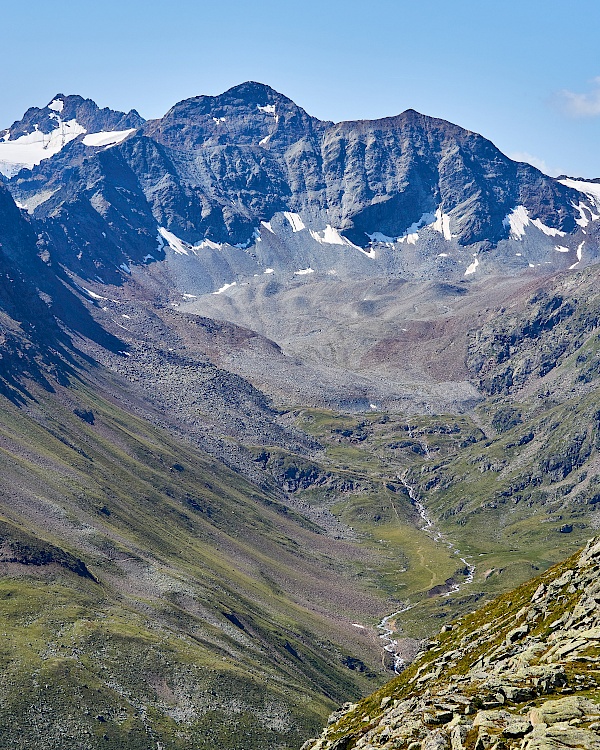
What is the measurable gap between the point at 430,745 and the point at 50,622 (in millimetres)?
155462

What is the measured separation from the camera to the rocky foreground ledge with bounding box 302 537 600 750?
51.4 metres

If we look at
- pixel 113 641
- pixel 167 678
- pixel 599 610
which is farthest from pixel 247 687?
pixel 599 610

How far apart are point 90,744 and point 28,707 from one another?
506 inches

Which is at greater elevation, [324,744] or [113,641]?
[324,744]

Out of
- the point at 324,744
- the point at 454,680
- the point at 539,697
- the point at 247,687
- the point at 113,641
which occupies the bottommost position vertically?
the point at 247,687

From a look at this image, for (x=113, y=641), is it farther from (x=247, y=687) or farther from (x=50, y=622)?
(x=247, y=687)

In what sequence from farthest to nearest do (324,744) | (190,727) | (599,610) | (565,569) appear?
(190,727) → (565,569) → (324,744) → (599,610)

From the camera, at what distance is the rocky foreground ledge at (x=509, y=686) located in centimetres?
5144

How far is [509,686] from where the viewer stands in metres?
58.9

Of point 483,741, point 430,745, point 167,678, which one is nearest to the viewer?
point 483,741

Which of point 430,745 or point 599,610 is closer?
point 430,745

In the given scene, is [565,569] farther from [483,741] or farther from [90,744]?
[90,744]

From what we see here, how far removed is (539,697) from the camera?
56781mm

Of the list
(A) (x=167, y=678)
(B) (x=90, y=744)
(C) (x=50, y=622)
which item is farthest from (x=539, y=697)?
(C) (x=50, y=622)
